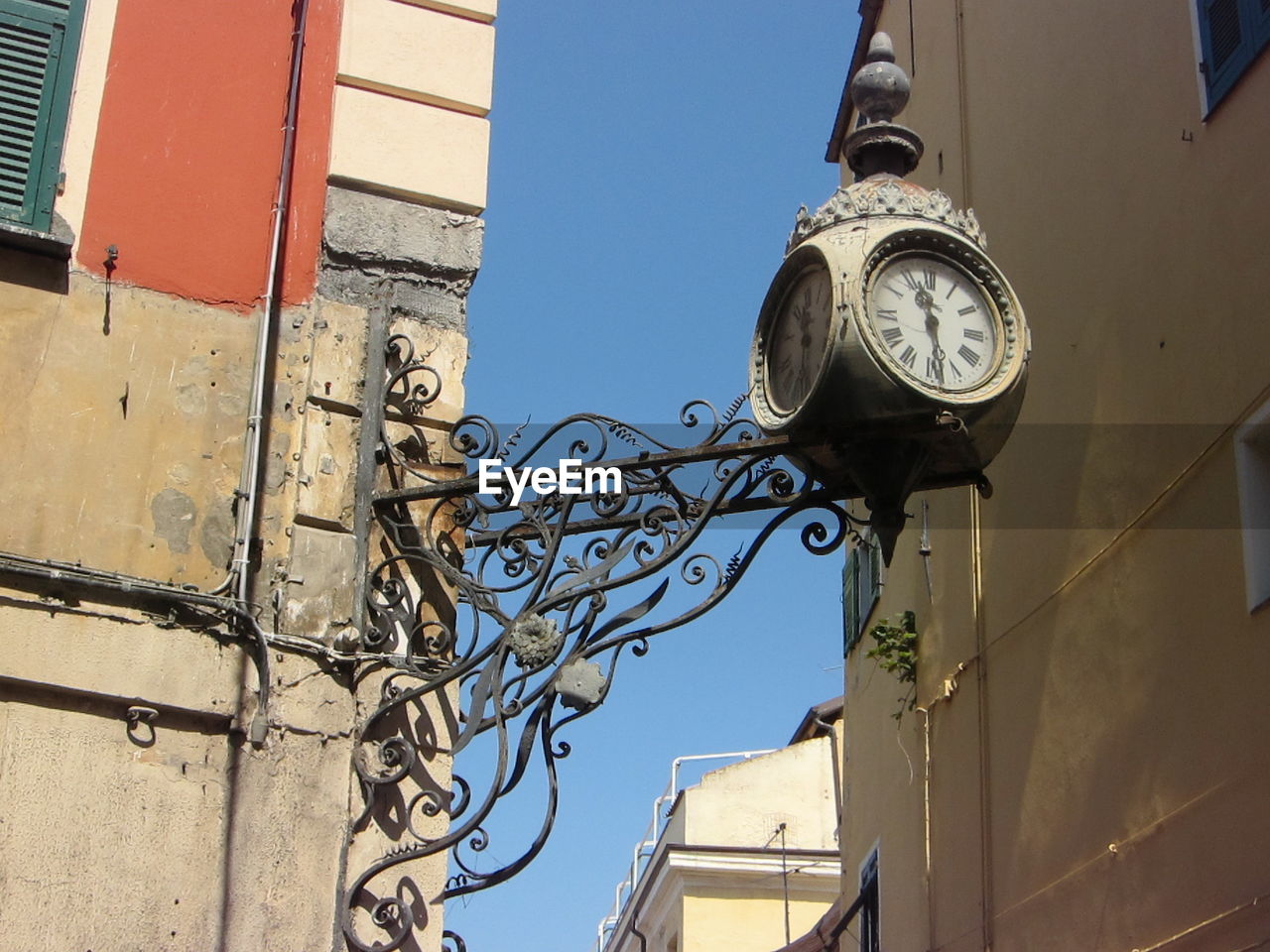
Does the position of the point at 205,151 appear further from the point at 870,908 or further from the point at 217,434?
the point at 870,908

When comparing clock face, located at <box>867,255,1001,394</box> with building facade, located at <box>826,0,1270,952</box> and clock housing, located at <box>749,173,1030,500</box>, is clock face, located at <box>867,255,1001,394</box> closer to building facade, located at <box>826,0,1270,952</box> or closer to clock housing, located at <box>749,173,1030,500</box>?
clock housing, located at <box>749,173,1030,500</box>

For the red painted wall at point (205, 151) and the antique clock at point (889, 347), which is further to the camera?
the red painted wall at point (205, 151)

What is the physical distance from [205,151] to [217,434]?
101 cm

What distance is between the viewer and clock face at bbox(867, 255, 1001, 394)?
17.2 ft

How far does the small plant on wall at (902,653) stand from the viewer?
1030 centimetres

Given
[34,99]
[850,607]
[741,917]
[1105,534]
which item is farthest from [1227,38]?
[741,917]

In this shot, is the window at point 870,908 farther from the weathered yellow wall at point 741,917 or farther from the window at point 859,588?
the weathered yellow wall at point 741,917

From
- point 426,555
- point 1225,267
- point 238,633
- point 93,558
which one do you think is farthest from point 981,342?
point 93,558

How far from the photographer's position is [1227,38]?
21.4 ft

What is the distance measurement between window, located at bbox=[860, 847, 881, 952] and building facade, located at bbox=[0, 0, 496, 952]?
6.28 metres

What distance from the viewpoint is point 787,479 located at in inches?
211

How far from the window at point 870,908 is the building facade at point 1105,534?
0.53 meters

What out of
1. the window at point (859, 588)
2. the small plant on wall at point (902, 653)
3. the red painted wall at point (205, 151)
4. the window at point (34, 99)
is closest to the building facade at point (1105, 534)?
the small plant on wall at point (902, 653)

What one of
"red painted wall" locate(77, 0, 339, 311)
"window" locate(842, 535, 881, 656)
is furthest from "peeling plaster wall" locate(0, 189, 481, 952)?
"window" locate(842, 535, 881, 656)
